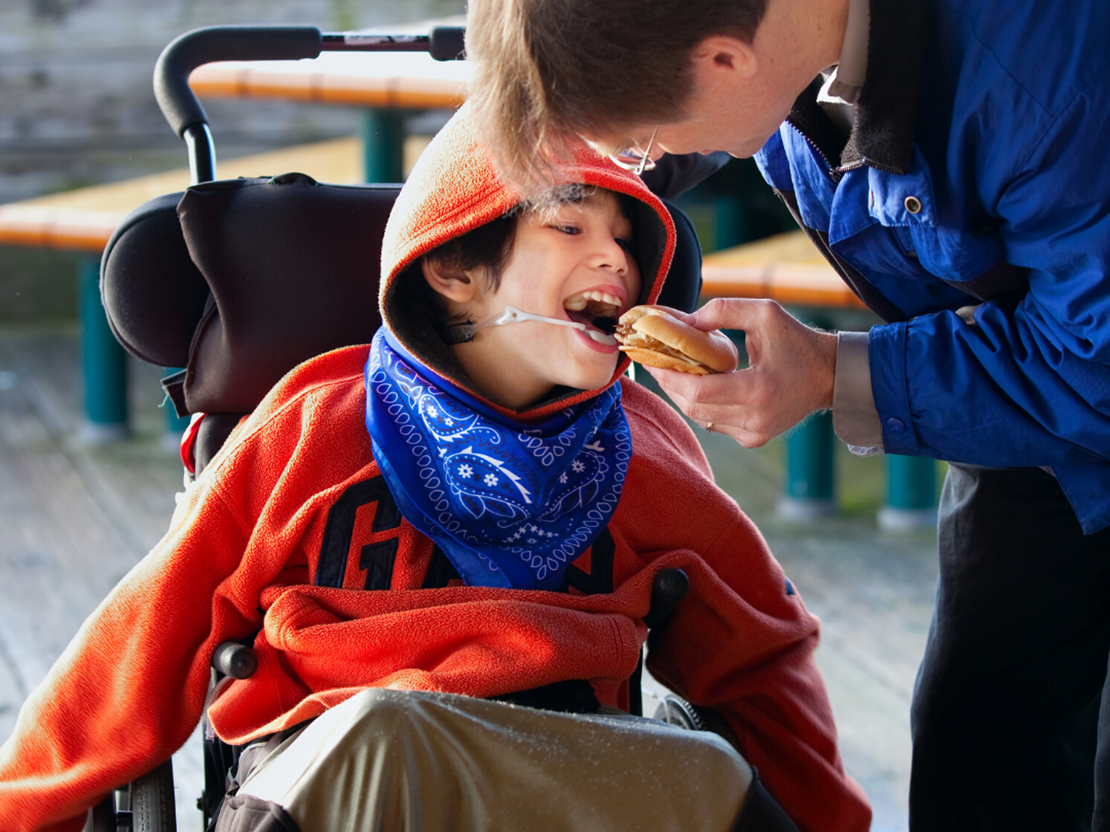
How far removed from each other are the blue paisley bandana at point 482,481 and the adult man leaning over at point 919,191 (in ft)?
0.58

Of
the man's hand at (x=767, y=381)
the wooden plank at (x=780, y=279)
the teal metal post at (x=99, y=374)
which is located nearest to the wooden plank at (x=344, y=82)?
the teal metal post at (x=99, y=374)

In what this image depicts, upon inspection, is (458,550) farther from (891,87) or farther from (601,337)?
(891,87)

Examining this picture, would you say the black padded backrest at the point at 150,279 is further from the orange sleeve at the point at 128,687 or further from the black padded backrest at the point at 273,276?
the orange sleeve at the point at 128,687

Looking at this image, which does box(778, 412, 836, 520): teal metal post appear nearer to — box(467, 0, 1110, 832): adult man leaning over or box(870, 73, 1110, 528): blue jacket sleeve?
box(467, 0, 1110, 832): adult man leaning over

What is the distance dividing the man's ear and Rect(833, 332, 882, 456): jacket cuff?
28cm

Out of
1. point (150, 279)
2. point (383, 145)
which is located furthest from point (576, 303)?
point (383, 145)

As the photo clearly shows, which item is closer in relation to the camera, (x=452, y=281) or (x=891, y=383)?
(x=891, y=383)

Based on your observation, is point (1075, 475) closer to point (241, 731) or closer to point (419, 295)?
point (419, 295)

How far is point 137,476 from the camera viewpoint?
3.30 m

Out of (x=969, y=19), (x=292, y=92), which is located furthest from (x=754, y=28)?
(x=292, y=92)

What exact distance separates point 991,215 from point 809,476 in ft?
6.49

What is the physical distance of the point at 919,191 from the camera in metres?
1.14

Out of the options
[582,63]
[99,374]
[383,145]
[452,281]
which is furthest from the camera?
[99,374]

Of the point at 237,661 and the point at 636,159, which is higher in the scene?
the point at 636,159
